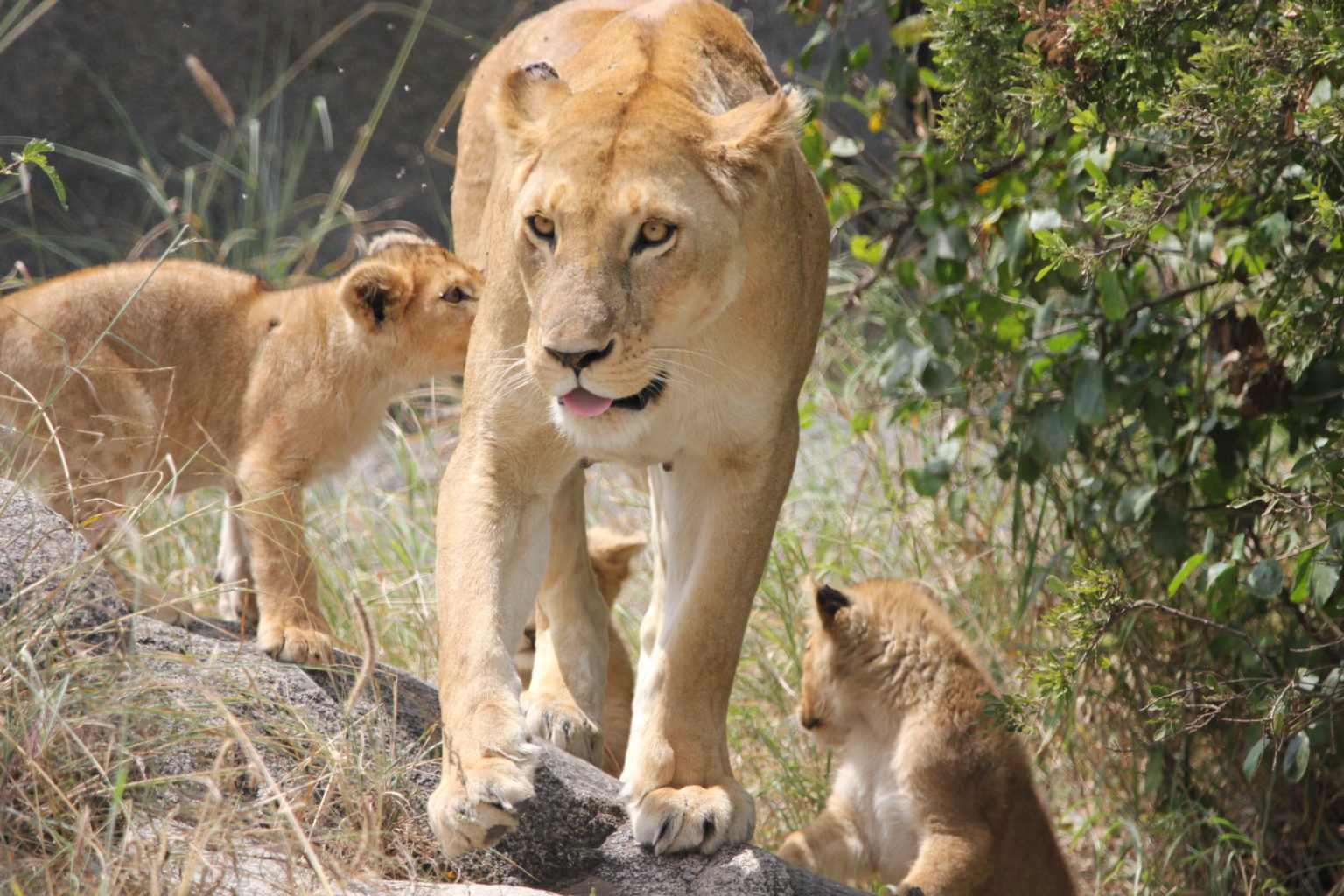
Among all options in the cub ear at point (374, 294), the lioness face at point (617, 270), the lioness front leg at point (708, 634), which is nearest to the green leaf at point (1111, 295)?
the lioness front leg at point (708, 634)

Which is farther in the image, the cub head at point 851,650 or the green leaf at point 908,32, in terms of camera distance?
the green leaf at point 908,32

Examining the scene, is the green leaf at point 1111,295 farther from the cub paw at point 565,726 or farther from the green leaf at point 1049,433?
the cub paw at point 565,726

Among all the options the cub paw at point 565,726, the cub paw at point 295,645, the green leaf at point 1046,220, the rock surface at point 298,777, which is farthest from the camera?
the green leaf at point 1046,220

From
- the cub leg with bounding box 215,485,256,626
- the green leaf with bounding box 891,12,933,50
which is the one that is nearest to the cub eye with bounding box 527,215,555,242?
the cub leg with bounding box 215,485,256,626

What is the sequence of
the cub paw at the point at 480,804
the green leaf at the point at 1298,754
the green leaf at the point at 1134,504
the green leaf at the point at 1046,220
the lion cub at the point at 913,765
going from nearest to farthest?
the cub paw at the point at 480,804 → the green leaf at the point at 1298,754 → the green leaf at the point at 1046,220 → the lion cub at the point at 913,765 → the green leaf at the point at 1134,504

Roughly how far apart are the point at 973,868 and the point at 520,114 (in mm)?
2581

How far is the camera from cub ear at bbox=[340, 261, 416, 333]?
15.9 ft

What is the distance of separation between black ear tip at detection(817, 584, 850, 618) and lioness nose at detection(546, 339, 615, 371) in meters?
1.89

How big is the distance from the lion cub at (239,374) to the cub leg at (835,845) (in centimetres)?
167

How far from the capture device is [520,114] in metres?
3.61

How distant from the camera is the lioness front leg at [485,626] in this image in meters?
3.14

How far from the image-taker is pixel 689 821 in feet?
11.4

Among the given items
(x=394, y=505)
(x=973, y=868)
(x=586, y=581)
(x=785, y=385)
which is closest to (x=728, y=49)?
(x=785, y=385)

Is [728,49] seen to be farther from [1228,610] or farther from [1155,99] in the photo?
[1228,610]
